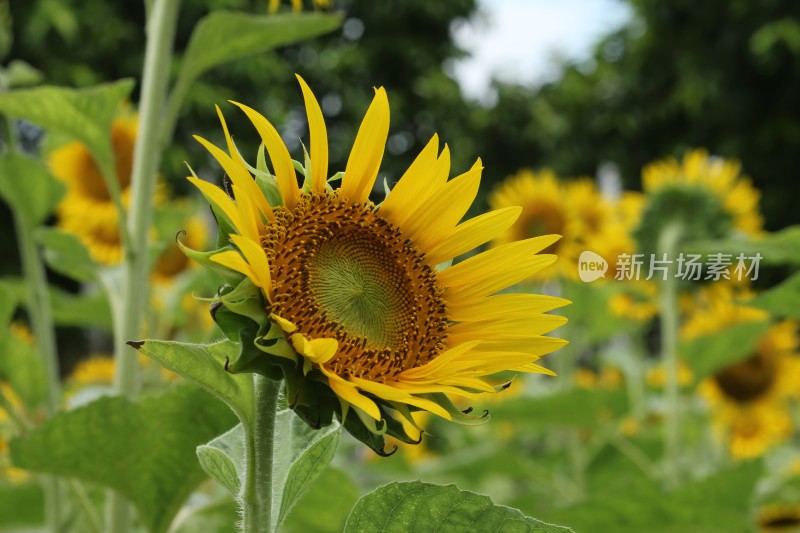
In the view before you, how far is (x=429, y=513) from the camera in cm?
43

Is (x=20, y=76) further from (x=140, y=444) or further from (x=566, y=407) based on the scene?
(x=566, y=407)

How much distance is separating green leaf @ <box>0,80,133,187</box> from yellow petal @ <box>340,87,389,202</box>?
40 centimetres

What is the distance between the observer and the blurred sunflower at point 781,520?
1689mm

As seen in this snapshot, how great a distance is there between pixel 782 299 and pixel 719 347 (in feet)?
1.93

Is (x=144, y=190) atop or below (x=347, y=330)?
atop

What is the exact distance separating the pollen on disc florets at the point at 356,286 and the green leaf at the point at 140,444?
19 centimetres

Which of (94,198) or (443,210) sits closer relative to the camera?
(443,210)

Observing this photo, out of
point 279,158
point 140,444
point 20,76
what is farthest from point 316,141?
point 20,76

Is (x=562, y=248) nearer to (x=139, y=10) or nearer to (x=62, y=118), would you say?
(x=62, y=118)

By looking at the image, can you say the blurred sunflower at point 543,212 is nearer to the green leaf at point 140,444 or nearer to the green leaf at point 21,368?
the green leaf at point 21,368

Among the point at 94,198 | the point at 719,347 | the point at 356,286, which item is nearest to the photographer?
the point at 356,286

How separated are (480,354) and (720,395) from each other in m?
1.63

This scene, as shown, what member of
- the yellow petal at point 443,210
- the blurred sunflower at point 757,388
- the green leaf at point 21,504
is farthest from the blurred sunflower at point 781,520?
the yellow petal at point 443,210

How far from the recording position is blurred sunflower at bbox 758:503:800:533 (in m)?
1.69
